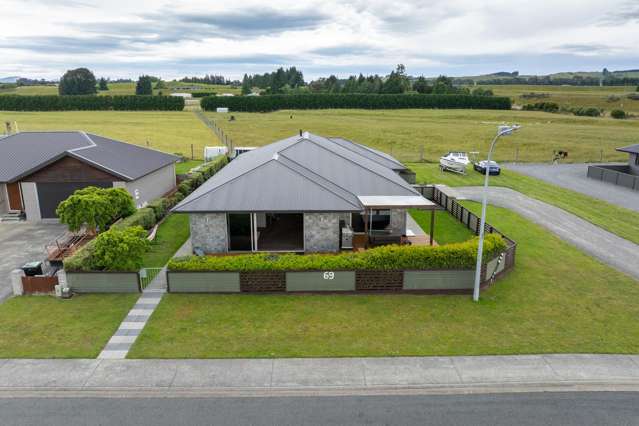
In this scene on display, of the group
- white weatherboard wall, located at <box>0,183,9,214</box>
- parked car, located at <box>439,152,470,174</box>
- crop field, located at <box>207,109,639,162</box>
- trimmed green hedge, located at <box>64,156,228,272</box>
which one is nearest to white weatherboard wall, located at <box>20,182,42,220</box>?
white weatherboard wall, located at <box>0,183,9,214</box>

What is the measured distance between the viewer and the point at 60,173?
98.5ft

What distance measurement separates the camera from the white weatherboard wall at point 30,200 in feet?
98.7

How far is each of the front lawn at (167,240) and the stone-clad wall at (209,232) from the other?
2302 millimetres

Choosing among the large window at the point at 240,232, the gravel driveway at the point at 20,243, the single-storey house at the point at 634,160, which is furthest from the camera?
the single-storey house at the point at 634,160

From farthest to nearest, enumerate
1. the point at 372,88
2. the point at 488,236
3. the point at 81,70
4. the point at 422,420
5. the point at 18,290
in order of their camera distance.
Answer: the point at 81,70, the point at 372,88, the point at 488,236, the point at 18,290, the point at 422,420

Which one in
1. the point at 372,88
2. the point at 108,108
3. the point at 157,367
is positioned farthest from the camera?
the point at 372,88

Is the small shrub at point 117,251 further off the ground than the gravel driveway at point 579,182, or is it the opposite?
the small shrub at point 117,251

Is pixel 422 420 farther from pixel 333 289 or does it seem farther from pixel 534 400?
pixel 333 289

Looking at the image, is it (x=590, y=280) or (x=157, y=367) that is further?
(x=590, y=280)

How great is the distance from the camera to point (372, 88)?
536 feet

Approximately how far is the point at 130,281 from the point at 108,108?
134 m

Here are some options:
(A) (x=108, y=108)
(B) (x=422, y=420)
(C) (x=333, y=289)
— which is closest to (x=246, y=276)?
(C) (x=333, y=289)

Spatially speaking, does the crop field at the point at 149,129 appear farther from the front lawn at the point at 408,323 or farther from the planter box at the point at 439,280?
the planter box at the point at 439,280

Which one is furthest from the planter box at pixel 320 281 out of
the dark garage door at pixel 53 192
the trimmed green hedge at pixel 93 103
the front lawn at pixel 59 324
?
the trimmed green hedge at pixel 93 103
